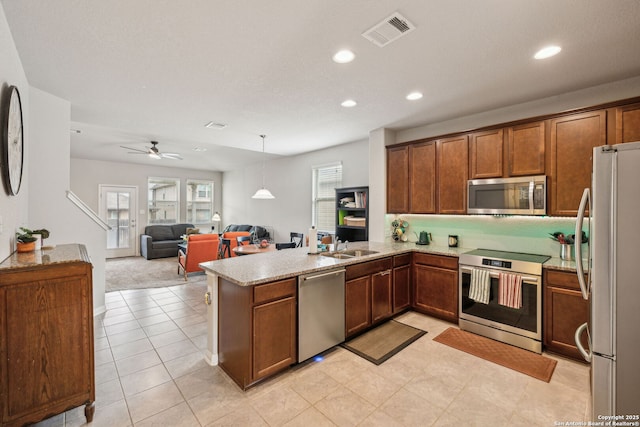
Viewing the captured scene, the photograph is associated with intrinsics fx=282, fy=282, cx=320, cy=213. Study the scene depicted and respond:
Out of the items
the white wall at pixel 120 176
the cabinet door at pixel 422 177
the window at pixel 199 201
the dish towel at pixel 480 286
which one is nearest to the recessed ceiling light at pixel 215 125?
the cabinet door at pixel 422 177

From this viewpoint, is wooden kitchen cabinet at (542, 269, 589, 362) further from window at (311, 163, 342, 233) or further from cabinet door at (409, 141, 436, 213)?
window at (311, 163, 342, 233)

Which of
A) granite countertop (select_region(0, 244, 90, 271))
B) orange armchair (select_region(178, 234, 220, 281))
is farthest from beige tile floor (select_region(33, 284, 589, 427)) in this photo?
orange armchair (select_region(178, 234, 220, 281))

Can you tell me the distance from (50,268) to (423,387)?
2815mm

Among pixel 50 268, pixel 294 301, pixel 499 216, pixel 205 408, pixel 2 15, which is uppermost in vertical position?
pixel 2 15

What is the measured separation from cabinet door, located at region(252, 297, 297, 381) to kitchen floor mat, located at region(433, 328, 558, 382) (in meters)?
1.70

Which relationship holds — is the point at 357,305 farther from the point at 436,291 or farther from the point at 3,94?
the point at 3,94

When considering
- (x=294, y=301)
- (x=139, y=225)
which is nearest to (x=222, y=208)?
(x=139, y=225)

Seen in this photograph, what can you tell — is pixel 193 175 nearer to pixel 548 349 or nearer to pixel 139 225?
pixel 139 225

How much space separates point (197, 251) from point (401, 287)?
13.5 ft

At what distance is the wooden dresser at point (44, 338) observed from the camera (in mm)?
1656

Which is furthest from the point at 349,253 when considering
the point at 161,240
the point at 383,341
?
the point at 161,240

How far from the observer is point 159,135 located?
526 cm

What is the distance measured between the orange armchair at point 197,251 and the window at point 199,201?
4.17m

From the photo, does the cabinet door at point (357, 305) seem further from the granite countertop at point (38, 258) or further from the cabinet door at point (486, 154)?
the granite countertop at point (38, 258)
